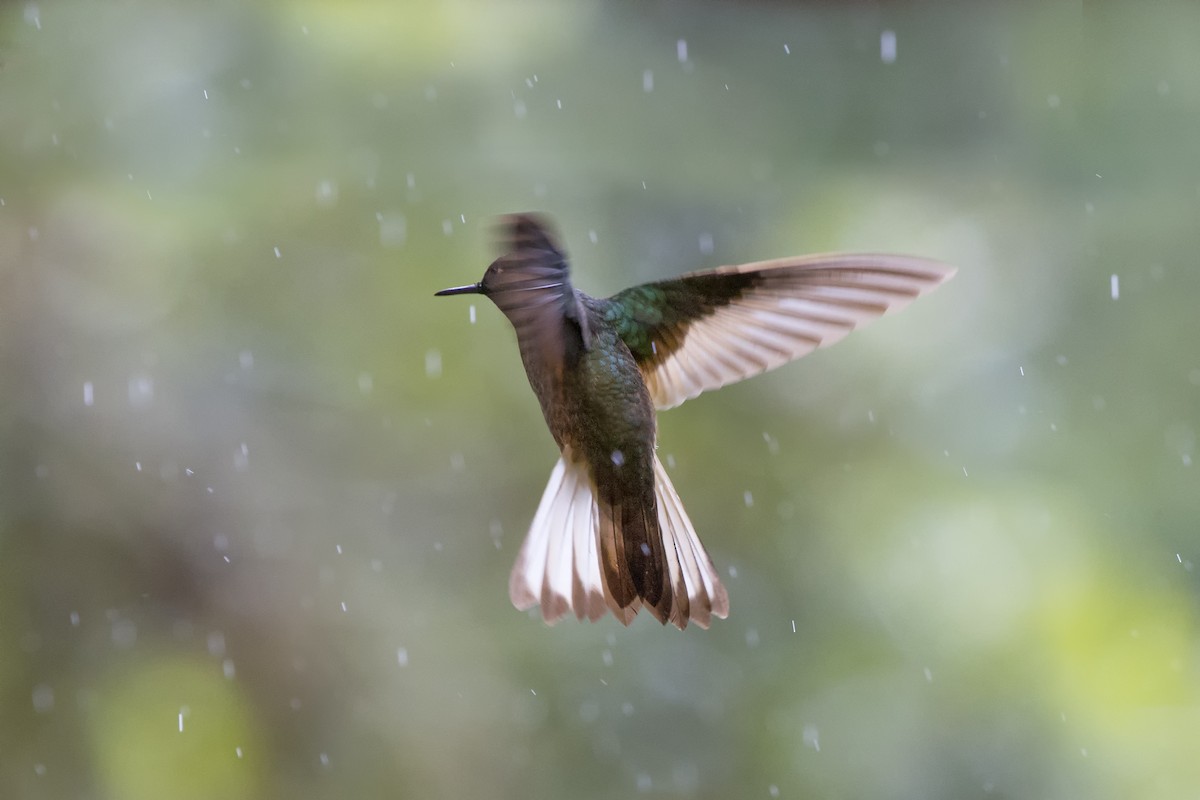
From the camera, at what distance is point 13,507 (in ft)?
4.85

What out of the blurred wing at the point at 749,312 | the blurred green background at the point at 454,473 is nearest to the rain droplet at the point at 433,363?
the blurred green background at the point at 454,473

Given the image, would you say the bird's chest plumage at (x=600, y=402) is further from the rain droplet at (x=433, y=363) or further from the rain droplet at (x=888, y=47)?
the rain droplet at (x=888, y=47)

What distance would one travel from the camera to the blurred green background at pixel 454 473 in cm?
146

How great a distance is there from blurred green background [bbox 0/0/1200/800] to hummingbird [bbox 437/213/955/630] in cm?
75

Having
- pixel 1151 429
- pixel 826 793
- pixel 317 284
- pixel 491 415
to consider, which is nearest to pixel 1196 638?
pixel 1151 429

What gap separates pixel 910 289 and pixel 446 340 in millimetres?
993

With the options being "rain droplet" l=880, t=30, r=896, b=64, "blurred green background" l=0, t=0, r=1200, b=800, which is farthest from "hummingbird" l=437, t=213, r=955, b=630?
"rain droplet" l=880, t=30, r=896, b=64

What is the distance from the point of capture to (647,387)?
760 mm

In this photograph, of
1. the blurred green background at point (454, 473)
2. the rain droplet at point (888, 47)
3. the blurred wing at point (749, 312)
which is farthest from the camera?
the rain droplet at point (888, 47)

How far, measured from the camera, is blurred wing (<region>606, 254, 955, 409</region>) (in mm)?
600

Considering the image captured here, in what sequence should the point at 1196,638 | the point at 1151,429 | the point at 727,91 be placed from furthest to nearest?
the point at 727,91
the point at 1151,429
the point at 1196,638

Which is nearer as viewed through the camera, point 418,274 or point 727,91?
point 418,274

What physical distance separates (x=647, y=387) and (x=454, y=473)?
0.80 meters

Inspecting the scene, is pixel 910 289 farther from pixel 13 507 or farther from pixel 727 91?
pixel 13 507
